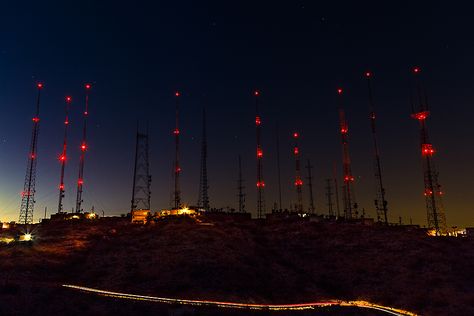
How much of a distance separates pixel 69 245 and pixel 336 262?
→ 46795 mm

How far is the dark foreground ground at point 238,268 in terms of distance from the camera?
46719 mm

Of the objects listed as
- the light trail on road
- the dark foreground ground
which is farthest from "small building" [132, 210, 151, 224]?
the light trail on road

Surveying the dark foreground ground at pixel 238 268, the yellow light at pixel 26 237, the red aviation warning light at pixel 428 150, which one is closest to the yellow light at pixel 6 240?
the yellow light at pixel 26 237

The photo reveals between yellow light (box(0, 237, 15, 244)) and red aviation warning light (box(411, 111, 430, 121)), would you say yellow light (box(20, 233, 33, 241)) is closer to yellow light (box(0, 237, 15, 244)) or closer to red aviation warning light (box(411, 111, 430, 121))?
yellow light (box(0, 237, 15, 244))

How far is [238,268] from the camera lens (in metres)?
61.0

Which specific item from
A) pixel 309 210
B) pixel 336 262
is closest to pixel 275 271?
pixel 336 262

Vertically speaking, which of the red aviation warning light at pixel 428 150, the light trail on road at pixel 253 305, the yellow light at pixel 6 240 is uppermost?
the red aviation warning light at pixel 428 150

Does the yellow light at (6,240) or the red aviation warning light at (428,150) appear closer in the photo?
the yellow light at (6,240)

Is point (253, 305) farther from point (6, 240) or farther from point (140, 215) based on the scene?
point (140, 215)

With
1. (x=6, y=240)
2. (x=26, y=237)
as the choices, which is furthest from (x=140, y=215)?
(x=6, y=240)

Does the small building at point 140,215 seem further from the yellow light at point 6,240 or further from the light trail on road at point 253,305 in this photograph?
the light trail on road at point 253,305

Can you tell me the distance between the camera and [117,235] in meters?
86.6

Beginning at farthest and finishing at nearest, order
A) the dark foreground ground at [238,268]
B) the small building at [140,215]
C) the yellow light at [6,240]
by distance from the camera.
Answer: the small building at [140,215] → the yellow light at [6,240] → the dark foreground ground at [238,268]

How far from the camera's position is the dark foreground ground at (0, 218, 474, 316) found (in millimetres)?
46719
